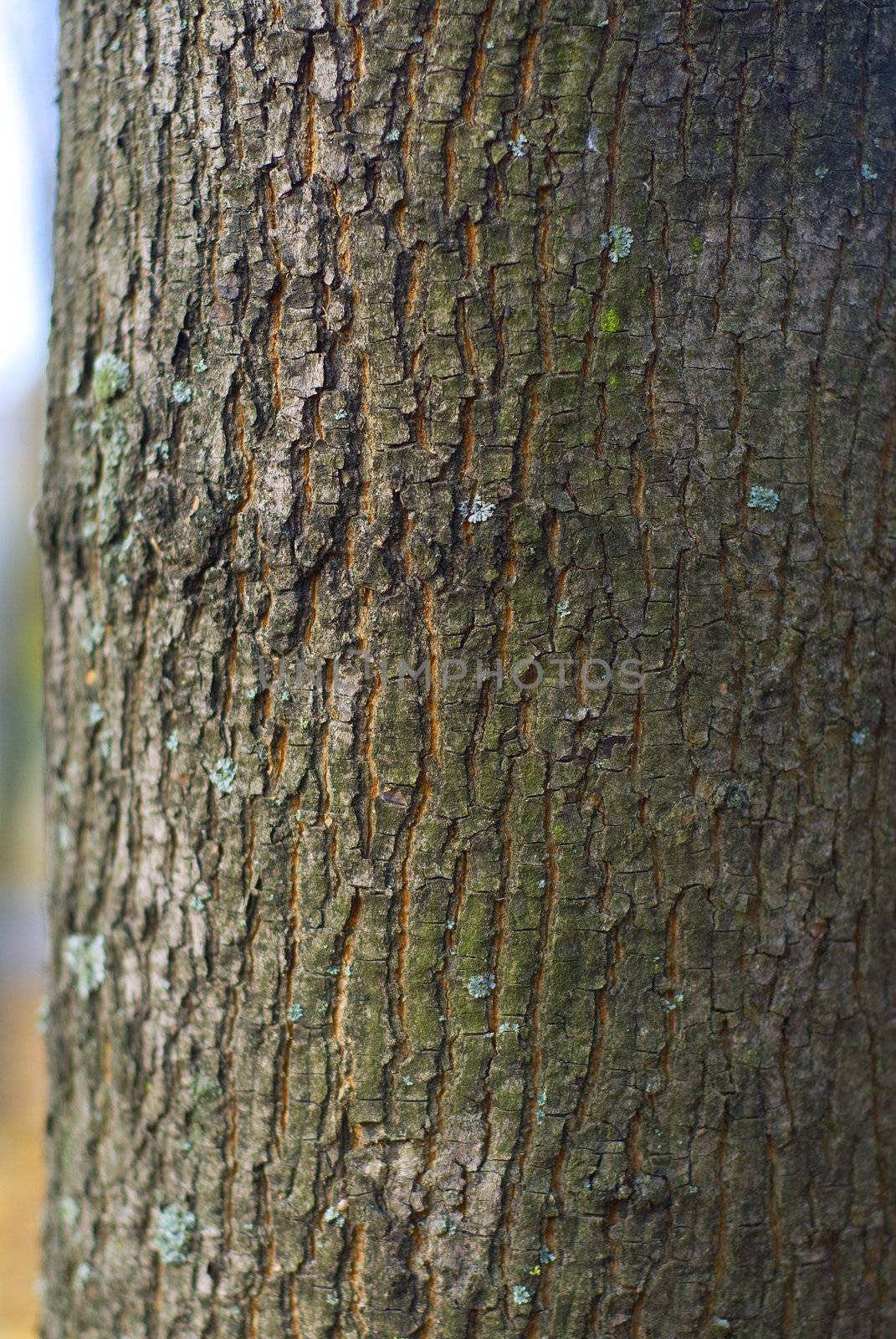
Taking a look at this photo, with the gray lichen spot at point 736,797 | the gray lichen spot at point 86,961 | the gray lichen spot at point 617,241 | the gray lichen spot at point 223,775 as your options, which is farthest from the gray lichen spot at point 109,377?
the gray lichen spot at point 736,797

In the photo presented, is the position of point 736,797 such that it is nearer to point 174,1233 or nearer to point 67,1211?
point 174,1233

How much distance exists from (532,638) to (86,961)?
89 cm

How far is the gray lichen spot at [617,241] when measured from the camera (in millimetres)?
1126

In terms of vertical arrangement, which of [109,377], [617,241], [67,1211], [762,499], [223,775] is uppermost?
[617,241]

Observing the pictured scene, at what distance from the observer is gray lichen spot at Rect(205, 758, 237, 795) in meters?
1.24

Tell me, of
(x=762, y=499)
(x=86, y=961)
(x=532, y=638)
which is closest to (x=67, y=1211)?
(x=86, y=961)

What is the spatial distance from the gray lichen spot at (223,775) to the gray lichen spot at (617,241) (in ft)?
2.71

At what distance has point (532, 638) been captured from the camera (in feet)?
3.76

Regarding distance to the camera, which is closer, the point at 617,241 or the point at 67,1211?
the point at 617,241

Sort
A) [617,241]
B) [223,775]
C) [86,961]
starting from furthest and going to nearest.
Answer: [86,961] < [223,775] < [617,241]

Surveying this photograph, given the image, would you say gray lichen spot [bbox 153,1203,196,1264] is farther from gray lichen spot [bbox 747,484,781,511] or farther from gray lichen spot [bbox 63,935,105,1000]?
gray lichen spot [bbox 747,484,781,511]

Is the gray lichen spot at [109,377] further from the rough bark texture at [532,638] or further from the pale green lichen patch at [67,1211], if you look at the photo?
the pale green lichen patch at [67,1211]

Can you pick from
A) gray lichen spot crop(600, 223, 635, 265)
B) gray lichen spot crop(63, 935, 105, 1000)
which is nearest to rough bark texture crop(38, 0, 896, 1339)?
gray lichen spot crop(600, 223, 635, 265)

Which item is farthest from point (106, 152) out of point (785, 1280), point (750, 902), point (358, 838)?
point (785, 1280)
